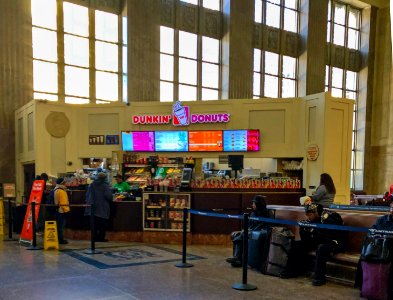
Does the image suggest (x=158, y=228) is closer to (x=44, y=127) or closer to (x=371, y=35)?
(x=44, y=127)

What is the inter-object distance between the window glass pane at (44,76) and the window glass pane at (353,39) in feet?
52.3

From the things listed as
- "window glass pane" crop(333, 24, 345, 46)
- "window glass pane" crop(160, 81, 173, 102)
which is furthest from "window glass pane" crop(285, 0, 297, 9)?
"window glass pane" crop(160, 81, 173, 102)

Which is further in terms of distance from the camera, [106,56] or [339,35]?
[339,35]

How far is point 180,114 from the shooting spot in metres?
13.2

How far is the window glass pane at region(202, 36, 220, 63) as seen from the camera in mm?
17875

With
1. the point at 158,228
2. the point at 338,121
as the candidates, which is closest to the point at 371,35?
the point at 338,121

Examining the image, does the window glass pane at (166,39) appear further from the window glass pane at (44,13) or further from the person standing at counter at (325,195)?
the person standing at counter at (325,195)

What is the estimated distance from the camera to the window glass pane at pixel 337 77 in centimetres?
2170

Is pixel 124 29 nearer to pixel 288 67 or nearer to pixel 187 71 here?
pixel 187 71

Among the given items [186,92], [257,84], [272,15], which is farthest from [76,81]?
[272,15]

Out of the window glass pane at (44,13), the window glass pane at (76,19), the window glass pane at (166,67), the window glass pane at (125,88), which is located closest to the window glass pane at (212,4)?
the window glass pane at (166,67)

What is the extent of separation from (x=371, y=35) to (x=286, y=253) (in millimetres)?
20233

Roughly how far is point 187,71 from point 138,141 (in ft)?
18.1

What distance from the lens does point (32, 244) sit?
8031 mm
